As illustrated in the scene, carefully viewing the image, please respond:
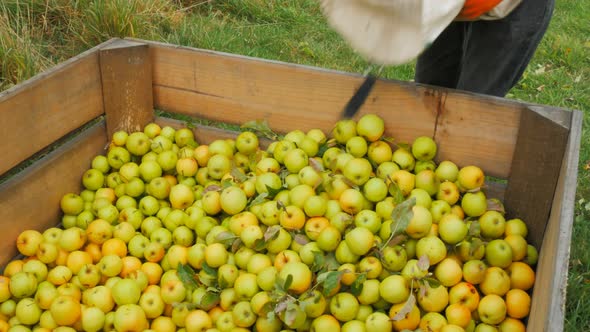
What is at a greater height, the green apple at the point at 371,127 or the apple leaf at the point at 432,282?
the green apple at the point at 371,127

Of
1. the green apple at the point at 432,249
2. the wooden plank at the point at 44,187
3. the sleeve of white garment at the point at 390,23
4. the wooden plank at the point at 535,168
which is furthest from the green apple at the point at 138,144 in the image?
the wooden plank at the point at 535,168

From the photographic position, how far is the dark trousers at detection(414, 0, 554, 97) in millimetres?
2469

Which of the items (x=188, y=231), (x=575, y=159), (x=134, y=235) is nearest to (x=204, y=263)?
(x=188, y=231)

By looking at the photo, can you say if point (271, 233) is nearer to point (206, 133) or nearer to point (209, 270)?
point (209, 270)

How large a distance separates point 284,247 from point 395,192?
1.50ft

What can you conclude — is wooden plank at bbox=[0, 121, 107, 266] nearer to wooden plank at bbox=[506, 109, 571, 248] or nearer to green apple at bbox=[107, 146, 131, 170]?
green apple at bbox=[107, 146, 131, 170]

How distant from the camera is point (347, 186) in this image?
240 centimetres

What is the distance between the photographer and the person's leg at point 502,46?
247 cm

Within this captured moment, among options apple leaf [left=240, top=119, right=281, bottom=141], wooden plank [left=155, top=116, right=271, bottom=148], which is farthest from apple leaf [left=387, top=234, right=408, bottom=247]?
wooden plank [left=155, top=116, right=271, bottom=148]

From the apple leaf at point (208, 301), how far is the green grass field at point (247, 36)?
177cm

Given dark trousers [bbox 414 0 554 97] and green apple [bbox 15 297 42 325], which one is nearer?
green apple [bbox 15 297 42 325]

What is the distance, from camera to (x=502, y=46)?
2535 millimetres

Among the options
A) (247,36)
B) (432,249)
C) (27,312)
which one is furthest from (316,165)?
(247,36)

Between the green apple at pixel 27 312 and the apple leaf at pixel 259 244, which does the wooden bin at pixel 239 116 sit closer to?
the green apple at pixel 27 312
